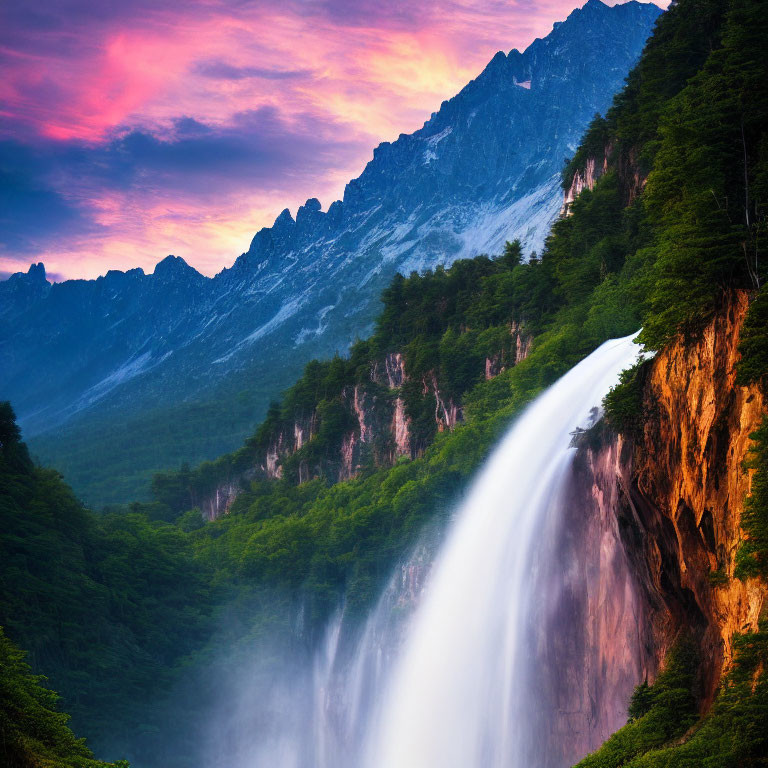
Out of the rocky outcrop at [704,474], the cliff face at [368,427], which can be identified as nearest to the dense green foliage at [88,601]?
the cliff face at [368,427]

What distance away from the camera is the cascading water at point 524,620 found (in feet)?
95.7

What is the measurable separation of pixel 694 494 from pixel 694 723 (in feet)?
16.5

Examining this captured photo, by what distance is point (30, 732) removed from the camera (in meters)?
20.4

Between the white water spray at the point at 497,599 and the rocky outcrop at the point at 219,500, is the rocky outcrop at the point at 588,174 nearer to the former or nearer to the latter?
the white water spray at the point at 497,599

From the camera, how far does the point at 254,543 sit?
7119cm

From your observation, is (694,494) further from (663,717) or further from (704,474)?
(663,717)

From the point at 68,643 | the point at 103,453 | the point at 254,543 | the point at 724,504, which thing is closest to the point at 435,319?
the point at 254,543

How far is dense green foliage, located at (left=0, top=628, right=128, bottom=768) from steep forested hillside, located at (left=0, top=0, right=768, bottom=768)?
1228cm

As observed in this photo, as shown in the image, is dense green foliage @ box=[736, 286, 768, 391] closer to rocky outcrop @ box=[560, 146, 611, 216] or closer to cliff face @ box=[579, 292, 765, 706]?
cliff face @ box=[579, 292, 765, 706]

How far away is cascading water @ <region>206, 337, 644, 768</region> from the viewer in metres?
29.2

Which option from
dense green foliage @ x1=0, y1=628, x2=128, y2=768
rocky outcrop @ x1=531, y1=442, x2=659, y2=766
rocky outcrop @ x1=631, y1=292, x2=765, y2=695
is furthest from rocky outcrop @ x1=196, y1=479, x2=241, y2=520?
rocky outcrop @ x1=631, y1=292, x2=765, y2=695

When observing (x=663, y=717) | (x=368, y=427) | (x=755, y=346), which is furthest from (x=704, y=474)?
(x=368, y=427)

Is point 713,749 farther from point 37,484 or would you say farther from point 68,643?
point 37,484

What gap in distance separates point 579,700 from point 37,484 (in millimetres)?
39544
